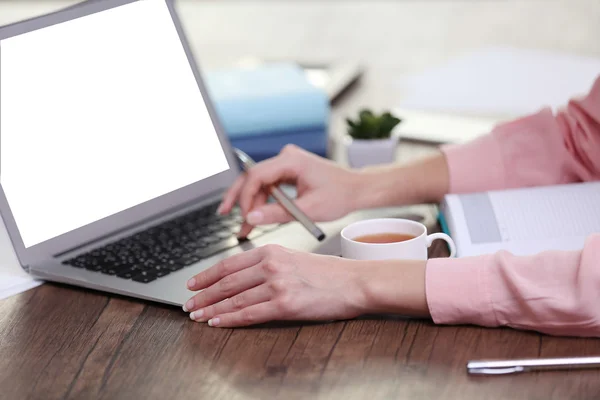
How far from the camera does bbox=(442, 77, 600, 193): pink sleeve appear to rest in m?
1.39

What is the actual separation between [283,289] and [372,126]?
2.16 feet

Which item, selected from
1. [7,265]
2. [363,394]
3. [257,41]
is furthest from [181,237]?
[257,41]

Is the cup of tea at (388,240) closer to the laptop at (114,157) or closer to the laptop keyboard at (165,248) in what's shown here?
the laptop at (114,157)

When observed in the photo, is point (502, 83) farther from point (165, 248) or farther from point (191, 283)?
point (191, 283)

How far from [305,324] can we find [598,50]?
174cm

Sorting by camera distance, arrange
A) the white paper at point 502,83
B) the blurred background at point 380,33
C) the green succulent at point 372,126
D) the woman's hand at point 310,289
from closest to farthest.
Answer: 1. the woman's hand at point 310,289
2. the green succulent at point 372,126
3. the white paper at point 502,83
4. the blurred background at point 380,33

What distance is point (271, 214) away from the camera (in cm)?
134

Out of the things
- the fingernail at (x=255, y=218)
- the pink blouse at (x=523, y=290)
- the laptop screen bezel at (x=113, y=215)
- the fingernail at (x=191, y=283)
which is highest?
the laptop screen bezel at (x=113, y=215)

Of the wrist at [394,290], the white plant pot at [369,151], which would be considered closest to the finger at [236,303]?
the wrist at [394,290]

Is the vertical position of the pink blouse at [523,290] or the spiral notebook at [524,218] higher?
the pink blouse at [523,290]

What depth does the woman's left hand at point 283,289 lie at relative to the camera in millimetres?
1004

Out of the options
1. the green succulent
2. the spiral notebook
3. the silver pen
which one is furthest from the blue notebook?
the silver pen

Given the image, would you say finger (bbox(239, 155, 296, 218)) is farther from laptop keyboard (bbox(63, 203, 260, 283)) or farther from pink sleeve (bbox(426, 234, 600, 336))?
pink sleeve (bbox(426, 234, 600, 336))

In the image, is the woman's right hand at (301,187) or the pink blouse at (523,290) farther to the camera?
the woman's right hand at (301,187)
